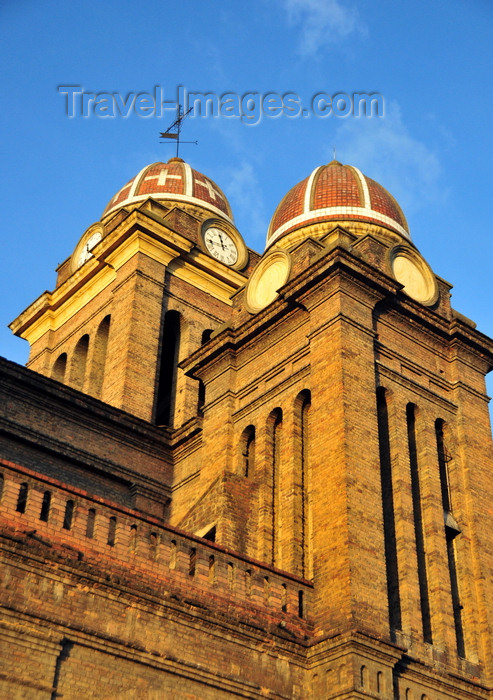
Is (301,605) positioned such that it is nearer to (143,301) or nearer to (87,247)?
→ (143,301)

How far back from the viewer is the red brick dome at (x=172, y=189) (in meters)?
40.3

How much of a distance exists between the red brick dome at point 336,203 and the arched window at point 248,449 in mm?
7681

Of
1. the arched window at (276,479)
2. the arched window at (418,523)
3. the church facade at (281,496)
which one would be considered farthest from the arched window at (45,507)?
the arched window at (418,523)

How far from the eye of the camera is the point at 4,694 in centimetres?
1524

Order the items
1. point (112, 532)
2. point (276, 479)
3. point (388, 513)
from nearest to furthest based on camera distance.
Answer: point (112, 532) < point (388, 513) < point (276, 479)

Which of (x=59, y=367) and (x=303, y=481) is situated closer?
(x=303, y=481)

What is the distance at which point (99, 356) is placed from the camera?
34.9m

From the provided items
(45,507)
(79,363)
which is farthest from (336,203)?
(45,507)

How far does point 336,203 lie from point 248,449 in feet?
29.5

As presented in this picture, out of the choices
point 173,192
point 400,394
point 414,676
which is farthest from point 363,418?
point 173,192

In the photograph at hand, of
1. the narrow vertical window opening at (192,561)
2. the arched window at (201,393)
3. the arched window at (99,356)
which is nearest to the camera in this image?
the narrow vertical window opening at (192,561)

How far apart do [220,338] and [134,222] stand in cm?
1005

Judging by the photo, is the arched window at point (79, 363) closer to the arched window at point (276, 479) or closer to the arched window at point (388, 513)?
the arched window at point (276, 479)

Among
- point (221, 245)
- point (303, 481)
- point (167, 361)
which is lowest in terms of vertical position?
point (303, 481)
